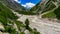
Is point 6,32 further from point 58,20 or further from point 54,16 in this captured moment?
point 54,16

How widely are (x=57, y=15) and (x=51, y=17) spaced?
165 inches

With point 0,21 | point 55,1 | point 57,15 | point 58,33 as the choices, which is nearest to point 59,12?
point 57,15

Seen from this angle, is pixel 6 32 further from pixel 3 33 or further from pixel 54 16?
pixel 54 16

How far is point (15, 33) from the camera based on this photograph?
143ft

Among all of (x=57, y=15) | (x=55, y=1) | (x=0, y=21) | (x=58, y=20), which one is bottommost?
(x=0, y=21)

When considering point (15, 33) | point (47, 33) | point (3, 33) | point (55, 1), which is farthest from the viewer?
point (55, 1)

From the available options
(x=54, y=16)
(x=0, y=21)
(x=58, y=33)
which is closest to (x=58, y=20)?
(x=54, y=16)

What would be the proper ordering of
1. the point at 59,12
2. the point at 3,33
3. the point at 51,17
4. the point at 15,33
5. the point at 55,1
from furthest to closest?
1. the point at 55,1
2. the point at 59,12
3. the point at 51,17
4. the point at 15,33
5. the point at 3,33

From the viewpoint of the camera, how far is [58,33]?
8438 centimetres

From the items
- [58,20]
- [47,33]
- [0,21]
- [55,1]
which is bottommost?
[0,21]

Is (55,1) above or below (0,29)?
above

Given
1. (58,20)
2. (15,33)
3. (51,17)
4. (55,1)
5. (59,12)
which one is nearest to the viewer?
(15,33)

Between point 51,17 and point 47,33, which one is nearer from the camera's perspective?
point 47,33

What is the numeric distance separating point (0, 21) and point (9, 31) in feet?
11.2
